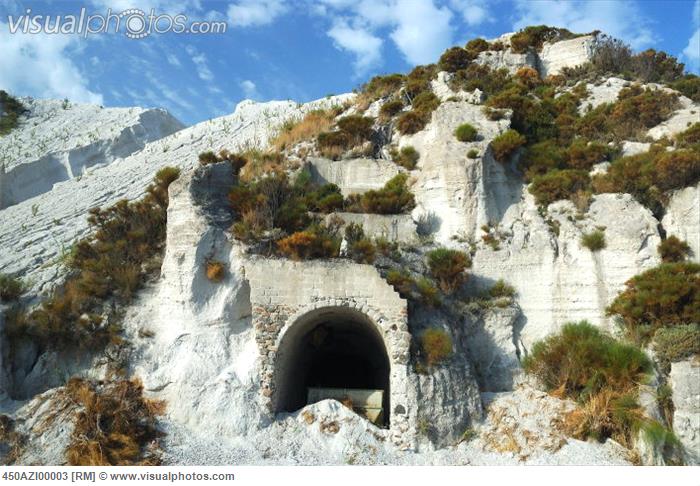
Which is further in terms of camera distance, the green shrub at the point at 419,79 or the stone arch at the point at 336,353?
the green shrub at the point at 419,79

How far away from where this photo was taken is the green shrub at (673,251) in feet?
48.4

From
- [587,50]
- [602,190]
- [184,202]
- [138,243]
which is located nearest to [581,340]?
[602,190]

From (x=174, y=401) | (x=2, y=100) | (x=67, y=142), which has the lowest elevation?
(x=174, y=401)

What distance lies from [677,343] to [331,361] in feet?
32.5

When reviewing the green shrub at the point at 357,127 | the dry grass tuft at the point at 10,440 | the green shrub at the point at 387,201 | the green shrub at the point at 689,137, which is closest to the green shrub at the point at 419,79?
the green shrub at the point at 357,127

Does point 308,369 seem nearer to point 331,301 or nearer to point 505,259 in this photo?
point 331,301

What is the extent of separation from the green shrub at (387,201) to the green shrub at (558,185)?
164 inches

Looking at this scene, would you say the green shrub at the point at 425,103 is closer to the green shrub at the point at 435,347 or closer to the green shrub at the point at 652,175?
the green shrub at the point at 652,175

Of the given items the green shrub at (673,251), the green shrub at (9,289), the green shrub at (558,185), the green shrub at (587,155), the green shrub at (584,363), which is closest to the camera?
the green shrub at (584,363)

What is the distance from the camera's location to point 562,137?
21.1 meters

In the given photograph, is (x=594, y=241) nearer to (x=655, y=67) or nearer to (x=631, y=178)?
(x=631, y=178)

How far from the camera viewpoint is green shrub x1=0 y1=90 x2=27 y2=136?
99.5 ft

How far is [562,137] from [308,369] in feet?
43.9

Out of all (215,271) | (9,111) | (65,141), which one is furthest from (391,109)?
(9,111)
